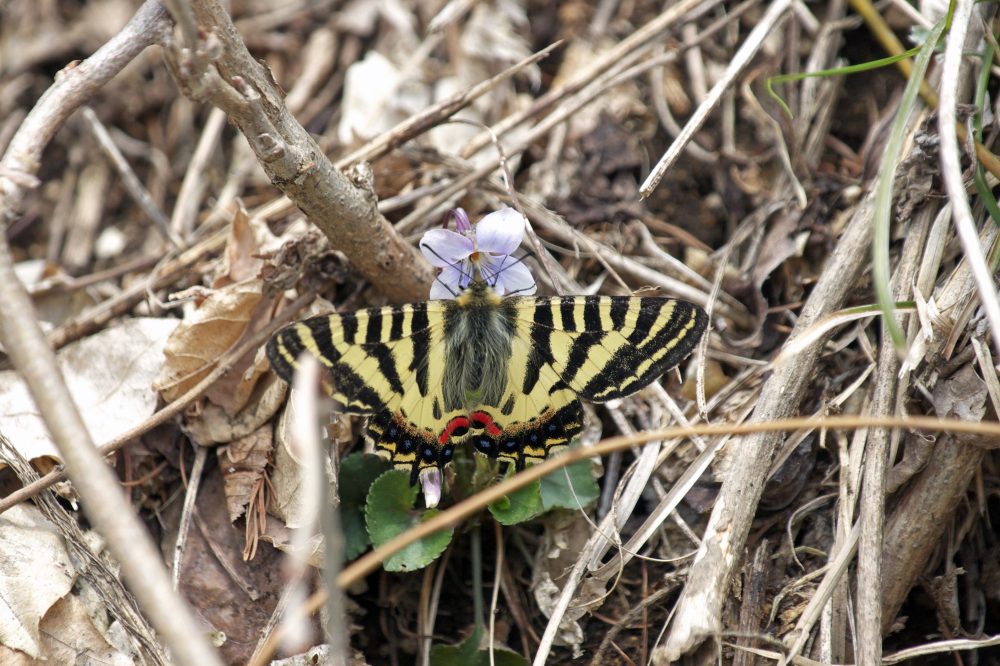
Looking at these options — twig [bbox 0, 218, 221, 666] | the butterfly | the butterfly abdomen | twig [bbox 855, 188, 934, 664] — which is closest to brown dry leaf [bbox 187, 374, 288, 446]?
the butterfly

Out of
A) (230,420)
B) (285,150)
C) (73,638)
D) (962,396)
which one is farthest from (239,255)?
(962,396)

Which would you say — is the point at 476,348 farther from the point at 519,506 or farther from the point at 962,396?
the point at 962,396

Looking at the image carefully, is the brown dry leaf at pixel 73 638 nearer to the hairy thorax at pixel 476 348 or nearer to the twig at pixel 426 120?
the hairy thorax at pixel 476 348

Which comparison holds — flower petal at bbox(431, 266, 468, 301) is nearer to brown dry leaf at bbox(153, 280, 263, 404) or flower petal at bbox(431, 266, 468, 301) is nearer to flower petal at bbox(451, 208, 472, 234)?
flower petal at bbox(451, 208, 472, 234)

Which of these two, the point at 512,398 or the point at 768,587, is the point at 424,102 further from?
the point at 768,587

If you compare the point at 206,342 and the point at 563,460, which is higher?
the point at 206,342

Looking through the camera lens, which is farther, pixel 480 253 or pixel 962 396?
pixel 480 253

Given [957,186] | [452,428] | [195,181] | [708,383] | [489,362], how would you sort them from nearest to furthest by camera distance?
1. [957,186]
2. [452,428]
3. [489,362]
4. [708,383]
5. [195,181]
